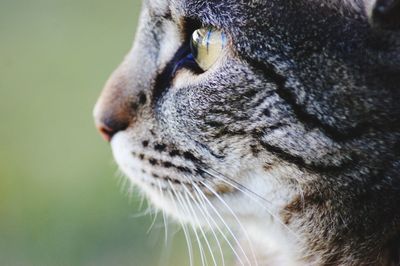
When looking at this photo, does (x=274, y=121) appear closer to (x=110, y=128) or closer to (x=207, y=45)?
(x=207, y=45)

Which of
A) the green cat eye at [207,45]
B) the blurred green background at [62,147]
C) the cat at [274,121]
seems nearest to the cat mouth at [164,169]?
the cat at [274,121]

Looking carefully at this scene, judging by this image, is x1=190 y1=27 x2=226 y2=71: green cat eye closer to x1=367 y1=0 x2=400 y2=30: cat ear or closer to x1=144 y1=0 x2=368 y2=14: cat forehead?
x1=144 y1=0 x2=368 y2=14: cat forehead

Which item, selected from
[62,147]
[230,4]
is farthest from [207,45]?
[62,147]

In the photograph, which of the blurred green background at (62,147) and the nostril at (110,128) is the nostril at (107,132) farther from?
the blurred green background at (62,147)

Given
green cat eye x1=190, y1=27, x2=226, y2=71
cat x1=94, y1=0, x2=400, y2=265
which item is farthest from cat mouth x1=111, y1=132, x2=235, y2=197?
green cat eye x1=190, y1=27, x2=226, y2=71

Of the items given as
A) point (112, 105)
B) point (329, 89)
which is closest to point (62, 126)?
point (112, 105)

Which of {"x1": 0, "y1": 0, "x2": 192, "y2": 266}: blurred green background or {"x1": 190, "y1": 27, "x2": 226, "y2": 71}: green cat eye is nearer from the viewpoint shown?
{"x1": 190, "y1": 27, "x2": 226, "y2": 71}: green cat eye

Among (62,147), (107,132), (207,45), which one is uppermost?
(207,45)

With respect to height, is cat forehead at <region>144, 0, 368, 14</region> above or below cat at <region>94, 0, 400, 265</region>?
above
